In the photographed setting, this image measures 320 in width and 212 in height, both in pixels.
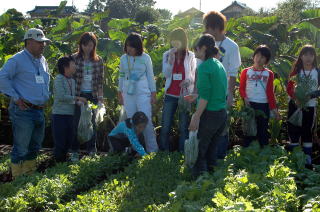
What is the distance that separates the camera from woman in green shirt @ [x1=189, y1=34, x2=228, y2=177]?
4.54 m

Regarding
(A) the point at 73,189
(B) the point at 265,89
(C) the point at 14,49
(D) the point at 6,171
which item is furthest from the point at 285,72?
(C) the point at 14,49

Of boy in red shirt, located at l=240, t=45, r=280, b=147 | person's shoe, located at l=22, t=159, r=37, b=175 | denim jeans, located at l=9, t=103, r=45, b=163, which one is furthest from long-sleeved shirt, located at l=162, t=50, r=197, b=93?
person's shoe, located at l=22, t=159, r=37, b=175

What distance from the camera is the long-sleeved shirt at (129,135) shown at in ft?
19.3

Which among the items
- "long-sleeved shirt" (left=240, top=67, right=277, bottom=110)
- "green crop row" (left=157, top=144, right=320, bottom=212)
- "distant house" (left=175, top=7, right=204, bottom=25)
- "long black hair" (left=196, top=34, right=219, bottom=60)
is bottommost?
"green crop row" (left=157, top=144, right=320, bottom=212)

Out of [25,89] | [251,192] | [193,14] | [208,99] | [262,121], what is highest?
[193,14]

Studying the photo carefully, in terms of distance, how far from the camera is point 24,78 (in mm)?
5309

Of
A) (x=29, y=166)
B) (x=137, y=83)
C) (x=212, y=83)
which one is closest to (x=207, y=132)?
(x=212, y=83)

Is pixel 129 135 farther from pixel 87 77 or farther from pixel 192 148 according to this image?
pixel 192 148

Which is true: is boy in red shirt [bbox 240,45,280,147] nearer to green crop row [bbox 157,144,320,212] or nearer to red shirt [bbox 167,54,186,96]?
red shirt [bbox 167,54,186,96]

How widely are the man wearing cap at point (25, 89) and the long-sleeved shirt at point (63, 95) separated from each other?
0.35 meters

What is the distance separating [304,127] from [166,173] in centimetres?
218

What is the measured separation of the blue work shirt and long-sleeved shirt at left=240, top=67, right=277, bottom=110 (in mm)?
2745

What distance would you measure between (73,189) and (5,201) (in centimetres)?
83

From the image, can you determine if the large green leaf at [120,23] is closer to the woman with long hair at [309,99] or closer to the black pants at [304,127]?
the woman with long hair at [309,99]
